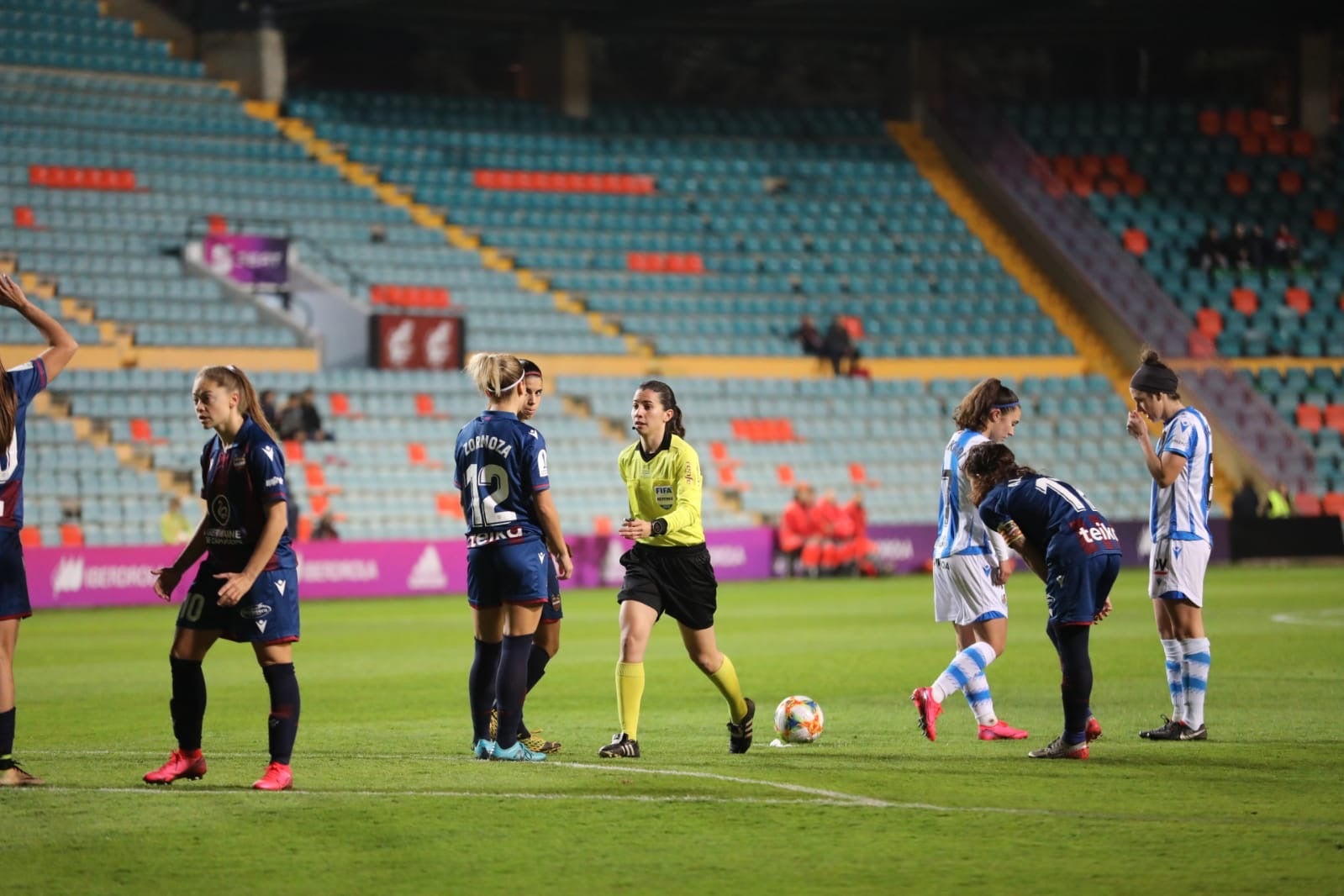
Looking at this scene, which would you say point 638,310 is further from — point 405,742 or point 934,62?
point 405,742

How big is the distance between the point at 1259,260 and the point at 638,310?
13716 millimetres

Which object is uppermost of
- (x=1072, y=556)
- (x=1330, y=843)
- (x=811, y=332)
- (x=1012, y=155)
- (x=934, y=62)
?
(x=934, y=62)

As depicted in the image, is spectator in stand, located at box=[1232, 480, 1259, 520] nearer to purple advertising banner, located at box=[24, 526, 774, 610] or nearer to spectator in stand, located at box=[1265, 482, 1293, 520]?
spectator in stand, located at box=[1265, 482, 1293, 520]

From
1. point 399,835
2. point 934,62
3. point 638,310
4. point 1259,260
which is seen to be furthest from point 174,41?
point 399,835

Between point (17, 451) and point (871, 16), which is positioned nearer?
point (17, 451)

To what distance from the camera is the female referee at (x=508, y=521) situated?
943 cm

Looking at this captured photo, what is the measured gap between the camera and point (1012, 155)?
39.3 meters

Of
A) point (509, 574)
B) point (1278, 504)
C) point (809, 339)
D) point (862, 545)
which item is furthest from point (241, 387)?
point (1278, 504)

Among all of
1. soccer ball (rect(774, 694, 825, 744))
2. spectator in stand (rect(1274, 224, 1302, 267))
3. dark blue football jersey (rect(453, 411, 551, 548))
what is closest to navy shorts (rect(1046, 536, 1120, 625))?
soccer ball (rect(774, 694, 825, 744))

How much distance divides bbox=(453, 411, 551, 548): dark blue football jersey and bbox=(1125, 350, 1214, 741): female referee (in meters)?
3.43

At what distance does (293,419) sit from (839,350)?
444 inches

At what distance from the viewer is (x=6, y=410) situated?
28.4 ft

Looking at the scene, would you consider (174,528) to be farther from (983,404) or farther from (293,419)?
(983,404)

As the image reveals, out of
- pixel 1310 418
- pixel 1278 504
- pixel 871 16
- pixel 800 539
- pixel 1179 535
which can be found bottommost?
pixel 1179 535
